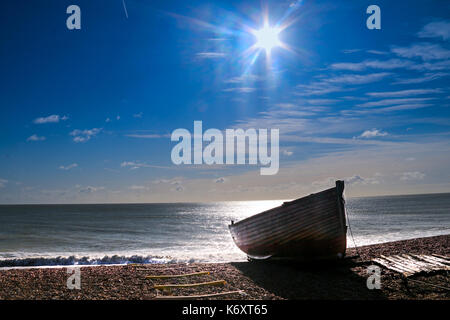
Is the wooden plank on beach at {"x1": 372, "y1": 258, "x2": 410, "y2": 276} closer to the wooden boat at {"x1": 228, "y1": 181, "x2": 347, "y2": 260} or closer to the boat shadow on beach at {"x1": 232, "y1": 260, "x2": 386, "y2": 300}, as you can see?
the boat shadow on beach at {"x1": 232, "y1": 260, "x2": 386, "y2": 300}

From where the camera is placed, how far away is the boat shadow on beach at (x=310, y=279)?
9.19 m

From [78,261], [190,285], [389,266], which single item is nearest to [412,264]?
[389,266]

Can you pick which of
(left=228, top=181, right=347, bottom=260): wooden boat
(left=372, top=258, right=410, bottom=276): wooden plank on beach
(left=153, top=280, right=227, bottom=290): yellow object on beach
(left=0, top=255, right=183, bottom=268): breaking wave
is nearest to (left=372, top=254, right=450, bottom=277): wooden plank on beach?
(left=372, top=258, right=410, bottom=276): wooden plank on beach

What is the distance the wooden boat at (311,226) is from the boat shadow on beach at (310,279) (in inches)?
20.6

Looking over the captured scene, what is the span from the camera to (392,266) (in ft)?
36.3

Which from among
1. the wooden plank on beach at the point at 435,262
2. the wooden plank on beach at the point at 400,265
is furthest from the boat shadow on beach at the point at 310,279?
the wooden plank on beach at the point at 435,262

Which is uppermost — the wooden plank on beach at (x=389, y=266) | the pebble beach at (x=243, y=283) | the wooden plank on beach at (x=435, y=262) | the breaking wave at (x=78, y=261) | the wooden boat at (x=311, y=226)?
the wooden boat at (x=311, y=226)

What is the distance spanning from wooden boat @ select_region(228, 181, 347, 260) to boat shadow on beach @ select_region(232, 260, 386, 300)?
1.71ft

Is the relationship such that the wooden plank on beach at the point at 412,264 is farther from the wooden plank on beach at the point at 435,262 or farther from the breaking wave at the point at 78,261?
the breaking wave at the point at 78,261

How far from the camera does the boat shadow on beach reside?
9.19 m

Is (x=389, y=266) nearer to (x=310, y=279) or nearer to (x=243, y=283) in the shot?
(x=310, y=279)
